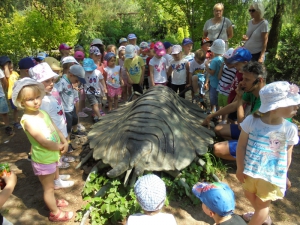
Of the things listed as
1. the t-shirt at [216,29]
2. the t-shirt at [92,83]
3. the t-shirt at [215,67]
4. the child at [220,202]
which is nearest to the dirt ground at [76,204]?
the child at [220,202]

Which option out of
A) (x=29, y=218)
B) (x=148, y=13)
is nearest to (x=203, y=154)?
(x=29, y=218)

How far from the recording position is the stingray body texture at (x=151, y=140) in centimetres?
294

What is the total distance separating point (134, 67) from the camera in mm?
5719

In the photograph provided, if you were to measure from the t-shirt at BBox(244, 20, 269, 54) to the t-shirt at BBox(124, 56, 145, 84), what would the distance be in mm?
2210

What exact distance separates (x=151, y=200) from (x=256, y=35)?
4234 mm

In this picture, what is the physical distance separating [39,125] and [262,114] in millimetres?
2047

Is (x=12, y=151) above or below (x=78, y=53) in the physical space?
below

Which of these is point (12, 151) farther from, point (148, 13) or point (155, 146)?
point (148, 13)

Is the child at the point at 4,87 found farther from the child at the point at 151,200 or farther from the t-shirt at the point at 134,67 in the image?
the child at the point at 151,200

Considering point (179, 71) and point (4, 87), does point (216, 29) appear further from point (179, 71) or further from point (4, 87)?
point (4, 87)

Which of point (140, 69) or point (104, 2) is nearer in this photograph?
point (140, 69)

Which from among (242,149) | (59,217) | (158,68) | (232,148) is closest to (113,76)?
(158,68)

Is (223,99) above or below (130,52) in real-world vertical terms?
below

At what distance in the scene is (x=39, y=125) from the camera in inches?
101
